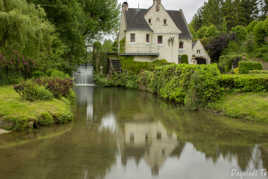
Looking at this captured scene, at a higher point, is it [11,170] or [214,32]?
[214,32]

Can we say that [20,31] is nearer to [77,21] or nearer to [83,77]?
[77,21]

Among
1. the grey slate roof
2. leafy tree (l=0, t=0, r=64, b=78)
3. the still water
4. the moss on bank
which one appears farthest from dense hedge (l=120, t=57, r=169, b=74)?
the moss on bank

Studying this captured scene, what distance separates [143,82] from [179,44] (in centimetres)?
1359

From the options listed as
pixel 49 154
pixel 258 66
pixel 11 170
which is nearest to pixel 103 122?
pixel 49 154

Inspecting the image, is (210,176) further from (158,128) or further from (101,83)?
(101,83)

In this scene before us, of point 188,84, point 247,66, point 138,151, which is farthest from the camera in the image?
point 247,66

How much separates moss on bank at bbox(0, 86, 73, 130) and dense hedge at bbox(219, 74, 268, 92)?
8076mm

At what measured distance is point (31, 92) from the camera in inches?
376

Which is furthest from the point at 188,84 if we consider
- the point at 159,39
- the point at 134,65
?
the point at 159,39

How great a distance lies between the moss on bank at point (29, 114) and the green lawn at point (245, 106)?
23.7 feet

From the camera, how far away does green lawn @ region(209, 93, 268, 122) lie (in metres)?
9.73

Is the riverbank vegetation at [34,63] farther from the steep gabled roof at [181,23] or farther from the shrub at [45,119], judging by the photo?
the steep gabled roof at [181,23]

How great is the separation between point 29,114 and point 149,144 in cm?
428

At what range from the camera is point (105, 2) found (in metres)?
35.4
